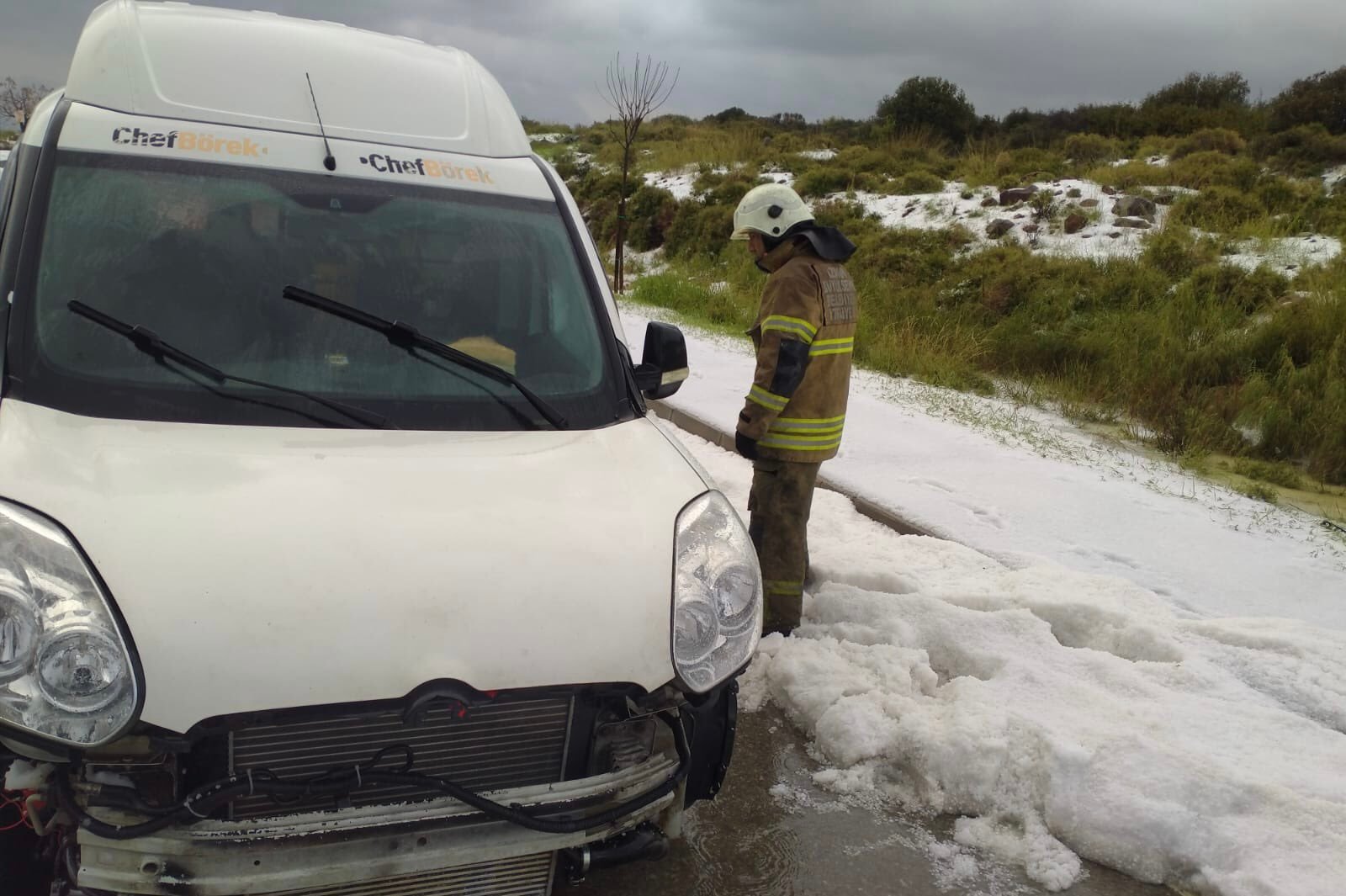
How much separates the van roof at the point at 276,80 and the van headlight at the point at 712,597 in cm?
176

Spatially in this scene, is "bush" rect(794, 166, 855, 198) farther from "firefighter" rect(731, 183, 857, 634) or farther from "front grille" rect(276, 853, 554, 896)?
"front grille" rect(276, 853, 554, 896)

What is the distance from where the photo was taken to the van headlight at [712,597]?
8.02 feet

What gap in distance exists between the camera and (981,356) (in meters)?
12.5

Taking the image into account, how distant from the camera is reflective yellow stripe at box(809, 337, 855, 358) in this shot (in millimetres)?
4359

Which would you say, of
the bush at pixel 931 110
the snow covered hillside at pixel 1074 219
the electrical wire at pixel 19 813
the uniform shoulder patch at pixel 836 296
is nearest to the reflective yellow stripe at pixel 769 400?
the uniform shoulder patch at pixel 836 296

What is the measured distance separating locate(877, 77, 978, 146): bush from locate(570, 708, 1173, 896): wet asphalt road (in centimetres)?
3172

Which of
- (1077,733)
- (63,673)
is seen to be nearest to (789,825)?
(1077,733)

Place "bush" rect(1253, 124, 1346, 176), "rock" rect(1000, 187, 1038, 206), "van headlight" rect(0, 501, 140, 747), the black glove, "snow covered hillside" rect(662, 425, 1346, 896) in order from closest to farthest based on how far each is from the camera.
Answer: "van headlight" rect(0, 501, 140, 747), "snow covered hillside" rect(662, 425, 1346, 896), the black glove, "rock" rect(1000, 187, 1038, 206), "bush" rect(1253, 124, 1346, 176)

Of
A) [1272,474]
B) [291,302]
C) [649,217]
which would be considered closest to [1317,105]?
[649,217]

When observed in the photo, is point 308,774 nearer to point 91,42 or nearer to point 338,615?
point 338,615

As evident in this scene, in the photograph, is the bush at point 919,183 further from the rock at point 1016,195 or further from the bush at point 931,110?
the bush at point 931,110

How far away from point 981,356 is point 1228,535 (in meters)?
6.73

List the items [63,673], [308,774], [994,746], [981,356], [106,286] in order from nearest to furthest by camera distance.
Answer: [63,673] → [308,774] → [106,286] → [994,746] → [981,356]

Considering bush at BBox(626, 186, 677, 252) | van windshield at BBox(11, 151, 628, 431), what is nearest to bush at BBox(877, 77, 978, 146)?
bush at BBox(626, 186, 677, 252)
